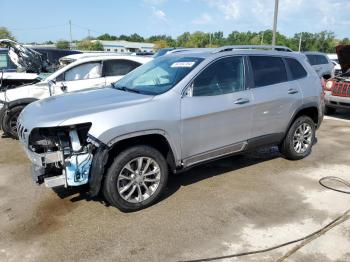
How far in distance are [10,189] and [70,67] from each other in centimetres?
361

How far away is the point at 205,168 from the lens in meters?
5.50

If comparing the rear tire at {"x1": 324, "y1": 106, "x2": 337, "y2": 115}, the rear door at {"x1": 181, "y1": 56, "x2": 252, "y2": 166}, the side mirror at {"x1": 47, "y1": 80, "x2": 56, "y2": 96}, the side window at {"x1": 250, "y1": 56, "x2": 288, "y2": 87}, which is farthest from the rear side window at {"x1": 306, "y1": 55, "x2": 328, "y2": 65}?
the rear door at {"x1": 181, "y1": 56, "x2": 252, "y2": 166}

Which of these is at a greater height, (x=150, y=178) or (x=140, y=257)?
(x=150, y=178)

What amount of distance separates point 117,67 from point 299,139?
14.4ft

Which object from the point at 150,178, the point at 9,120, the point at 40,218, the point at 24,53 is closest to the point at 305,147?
the point at 150,178

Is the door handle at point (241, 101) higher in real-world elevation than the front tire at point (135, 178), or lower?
higher

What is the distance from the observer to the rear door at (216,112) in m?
4.27

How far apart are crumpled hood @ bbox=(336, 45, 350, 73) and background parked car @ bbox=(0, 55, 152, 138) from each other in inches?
216

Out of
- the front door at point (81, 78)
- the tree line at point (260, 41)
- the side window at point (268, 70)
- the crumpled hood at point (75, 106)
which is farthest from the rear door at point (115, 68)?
the tree line at point (260, 41)

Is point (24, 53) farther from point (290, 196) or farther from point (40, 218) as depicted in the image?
point (290, 196)

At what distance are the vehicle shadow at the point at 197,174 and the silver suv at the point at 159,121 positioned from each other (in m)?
0.56

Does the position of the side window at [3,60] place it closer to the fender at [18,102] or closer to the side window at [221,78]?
the fender at [18,102]

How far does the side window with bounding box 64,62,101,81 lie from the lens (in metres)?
7.71

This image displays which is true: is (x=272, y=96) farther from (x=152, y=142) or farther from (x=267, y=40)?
(x=267, y=40)
